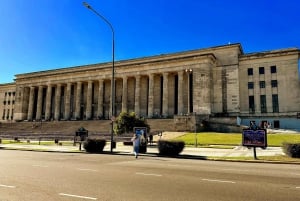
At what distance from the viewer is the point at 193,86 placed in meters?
54.1

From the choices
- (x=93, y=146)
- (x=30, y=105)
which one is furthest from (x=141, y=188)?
(x=30, y=105)

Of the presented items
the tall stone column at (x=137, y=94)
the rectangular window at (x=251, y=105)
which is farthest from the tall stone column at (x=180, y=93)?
the rectangular window at (x=251, y=105)

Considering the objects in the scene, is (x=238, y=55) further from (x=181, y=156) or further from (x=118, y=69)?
(x=181, y=156)

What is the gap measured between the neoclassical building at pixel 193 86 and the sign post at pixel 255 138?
28.9m

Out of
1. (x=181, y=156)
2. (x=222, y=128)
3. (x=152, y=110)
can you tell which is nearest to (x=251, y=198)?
(x=181, y=156)

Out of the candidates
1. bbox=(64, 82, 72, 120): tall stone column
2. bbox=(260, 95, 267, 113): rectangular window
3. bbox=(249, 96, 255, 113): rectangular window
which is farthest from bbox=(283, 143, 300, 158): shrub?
bbox=(64, 82, 72, 120): tall stone column

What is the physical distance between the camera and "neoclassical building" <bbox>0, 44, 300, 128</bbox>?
170 ft

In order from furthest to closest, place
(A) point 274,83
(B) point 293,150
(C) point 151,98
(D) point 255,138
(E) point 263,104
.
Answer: (C) point 151,98 < (E) point 263,104 < (A) point 274,83 < (D) point 255,138 < (B) point 293,150

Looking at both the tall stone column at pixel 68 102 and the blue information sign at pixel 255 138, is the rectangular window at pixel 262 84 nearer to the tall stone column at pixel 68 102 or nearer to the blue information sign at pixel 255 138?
the blue information sign at pixel 255 138

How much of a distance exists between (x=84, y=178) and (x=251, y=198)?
5.64 meters

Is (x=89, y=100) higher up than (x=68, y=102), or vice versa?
(x=89, y=100)

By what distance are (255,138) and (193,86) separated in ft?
120

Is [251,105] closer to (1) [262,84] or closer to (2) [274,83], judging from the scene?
(1) [262,84]

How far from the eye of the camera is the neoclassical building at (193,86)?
170 feet
